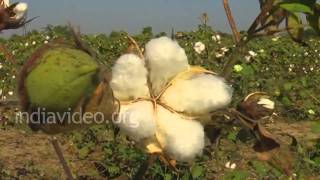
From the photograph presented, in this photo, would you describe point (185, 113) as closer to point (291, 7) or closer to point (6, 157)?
point (291, 7)

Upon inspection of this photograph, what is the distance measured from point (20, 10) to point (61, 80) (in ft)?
1.42

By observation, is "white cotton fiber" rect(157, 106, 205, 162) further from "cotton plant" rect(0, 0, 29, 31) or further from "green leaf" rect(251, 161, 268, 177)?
"green leaf" rect(251, 161, 268, 177)

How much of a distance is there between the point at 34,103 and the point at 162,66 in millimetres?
135

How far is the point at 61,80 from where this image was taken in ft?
1.78

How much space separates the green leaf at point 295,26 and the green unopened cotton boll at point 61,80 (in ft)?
0.87

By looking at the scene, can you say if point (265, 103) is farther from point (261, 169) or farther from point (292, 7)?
point (261, 169)

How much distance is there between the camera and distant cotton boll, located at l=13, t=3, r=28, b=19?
36.4 inches

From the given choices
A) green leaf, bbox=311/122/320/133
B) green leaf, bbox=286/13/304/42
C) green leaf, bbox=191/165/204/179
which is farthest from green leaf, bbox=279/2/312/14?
green leaf, bbox=191/165/204/179

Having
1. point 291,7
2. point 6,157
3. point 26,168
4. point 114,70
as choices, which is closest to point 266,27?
point 291,7

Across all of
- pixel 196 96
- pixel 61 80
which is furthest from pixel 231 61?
pixel 61 80

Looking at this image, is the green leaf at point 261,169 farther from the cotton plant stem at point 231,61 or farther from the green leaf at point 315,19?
the cotton plant stem at point 231,61

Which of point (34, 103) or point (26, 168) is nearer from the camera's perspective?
point (34, 103)

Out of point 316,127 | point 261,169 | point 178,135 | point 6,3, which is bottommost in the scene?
point 261,169

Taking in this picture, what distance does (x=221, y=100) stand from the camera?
618 mm
